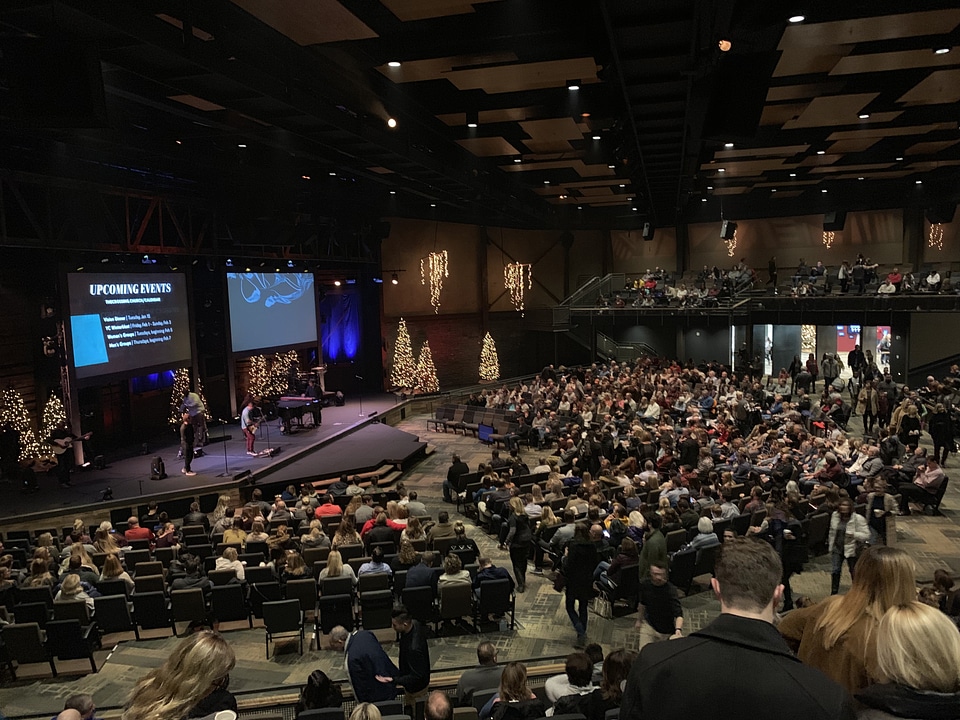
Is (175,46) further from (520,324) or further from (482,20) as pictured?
(520,324)

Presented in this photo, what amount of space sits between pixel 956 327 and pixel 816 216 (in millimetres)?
7326

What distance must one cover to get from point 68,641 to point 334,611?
8.21ft

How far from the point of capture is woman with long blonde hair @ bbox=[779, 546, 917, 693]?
2.21 metres

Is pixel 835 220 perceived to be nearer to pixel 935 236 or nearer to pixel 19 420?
pixel 935 236

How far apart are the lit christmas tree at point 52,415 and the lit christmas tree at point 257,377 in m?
6.28

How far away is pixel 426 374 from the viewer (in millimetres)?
23812

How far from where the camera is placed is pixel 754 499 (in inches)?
360

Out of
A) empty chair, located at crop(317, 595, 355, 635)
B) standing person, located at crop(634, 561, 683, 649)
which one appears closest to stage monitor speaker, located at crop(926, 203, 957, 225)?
standing person, located at crop(634, 561, 683, 649)

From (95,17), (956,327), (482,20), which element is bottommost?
(956,327)

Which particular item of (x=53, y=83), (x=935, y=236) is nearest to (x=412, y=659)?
(x=53, y=83)

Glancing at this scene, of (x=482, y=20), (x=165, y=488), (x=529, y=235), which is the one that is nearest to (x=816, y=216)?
(x=529, y=235)

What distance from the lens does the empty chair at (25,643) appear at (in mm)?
6352

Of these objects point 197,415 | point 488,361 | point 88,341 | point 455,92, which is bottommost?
point 488,361

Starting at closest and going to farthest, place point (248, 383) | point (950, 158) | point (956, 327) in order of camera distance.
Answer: point (950, 158) < point (248, 383) < point (956, 327)
